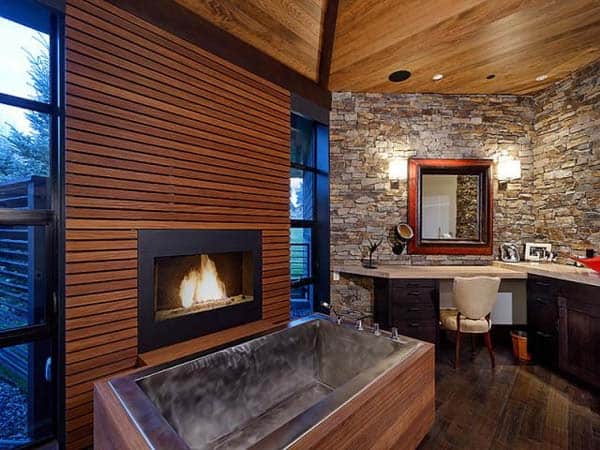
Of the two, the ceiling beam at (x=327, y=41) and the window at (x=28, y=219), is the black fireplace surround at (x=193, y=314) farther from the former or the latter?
the ceiling beam at (x=327, y=41)

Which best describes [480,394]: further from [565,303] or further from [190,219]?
[190,219]

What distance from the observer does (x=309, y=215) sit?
395cm

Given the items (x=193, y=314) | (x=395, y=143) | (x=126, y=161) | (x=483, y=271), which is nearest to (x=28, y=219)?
(x=126, y=161)

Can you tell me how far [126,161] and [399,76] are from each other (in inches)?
124

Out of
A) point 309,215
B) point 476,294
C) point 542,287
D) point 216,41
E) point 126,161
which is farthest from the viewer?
point 309,215

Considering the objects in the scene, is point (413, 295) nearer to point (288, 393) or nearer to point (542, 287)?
point (542, 287)

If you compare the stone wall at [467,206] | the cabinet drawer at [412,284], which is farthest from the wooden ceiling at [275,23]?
the cabinet drawer at [412,284]

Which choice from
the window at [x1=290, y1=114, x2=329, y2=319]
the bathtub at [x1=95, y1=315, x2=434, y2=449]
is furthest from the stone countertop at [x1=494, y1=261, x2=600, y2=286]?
the window at [x1=290, y1=114, x2=329, y2=319]

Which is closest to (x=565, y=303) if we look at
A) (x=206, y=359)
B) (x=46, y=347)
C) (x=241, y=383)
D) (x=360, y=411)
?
(x=360, y=411)

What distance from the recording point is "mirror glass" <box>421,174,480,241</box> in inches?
152

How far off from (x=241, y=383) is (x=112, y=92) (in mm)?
2273

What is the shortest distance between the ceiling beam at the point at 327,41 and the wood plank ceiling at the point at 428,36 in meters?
0.04

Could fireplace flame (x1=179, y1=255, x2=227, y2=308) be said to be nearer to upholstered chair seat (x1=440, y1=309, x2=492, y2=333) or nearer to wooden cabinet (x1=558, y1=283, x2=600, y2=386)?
upholstered chair seat (x1=440, y1=309, x2=492, y2=333)

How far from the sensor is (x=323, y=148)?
3.93 m
